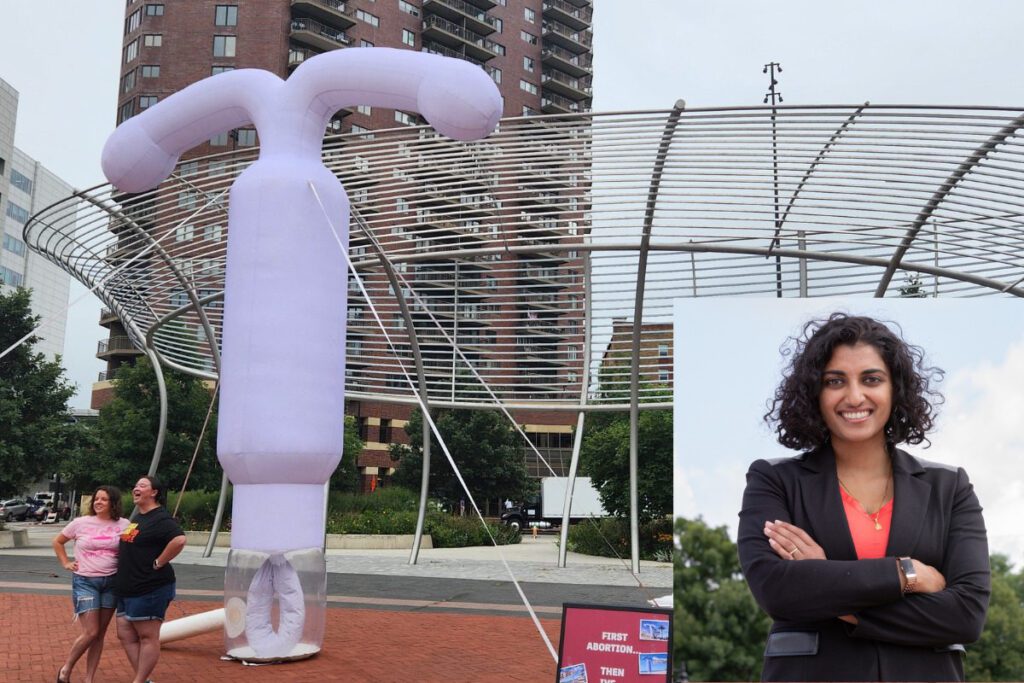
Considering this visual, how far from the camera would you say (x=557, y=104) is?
74938mm

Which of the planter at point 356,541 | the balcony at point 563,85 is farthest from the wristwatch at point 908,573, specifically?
the balcony at point 563,85

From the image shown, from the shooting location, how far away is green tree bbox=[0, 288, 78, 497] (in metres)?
24.7

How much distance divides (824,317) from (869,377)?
1.91 feet

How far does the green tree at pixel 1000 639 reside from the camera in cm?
296

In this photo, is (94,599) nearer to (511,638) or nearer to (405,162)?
(511,638)

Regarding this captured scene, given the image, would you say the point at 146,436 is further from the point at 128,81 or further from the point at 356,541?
the point at 128,81

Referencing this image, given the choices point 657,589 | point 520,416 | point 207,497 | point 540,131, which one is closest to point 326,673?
point 540,131

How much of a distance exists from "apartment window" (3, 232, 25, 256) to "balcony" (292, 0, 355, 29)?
31158 mm

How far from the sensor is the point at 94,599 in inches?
272

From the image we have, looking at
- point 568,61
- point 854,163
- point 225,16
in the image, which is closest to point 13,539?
point 854,163

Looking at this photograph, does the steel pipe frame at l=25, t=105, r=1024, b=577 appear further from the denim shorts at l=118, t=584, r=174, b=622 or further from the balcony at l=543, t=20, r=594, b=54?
the balcony at l=543, t=20, r=594, b=54

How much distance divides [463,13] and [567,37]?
12129mm

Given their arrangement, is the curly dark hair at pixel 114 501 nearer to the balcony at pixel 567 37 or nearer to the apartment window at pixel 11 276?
the balcony at pixel 567 37

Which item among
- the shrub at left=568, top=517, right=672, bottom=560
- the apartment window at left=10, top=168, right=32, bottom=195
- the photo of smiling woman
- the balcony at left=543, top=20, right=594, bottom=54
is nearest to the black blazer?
the photo of smiling woman
